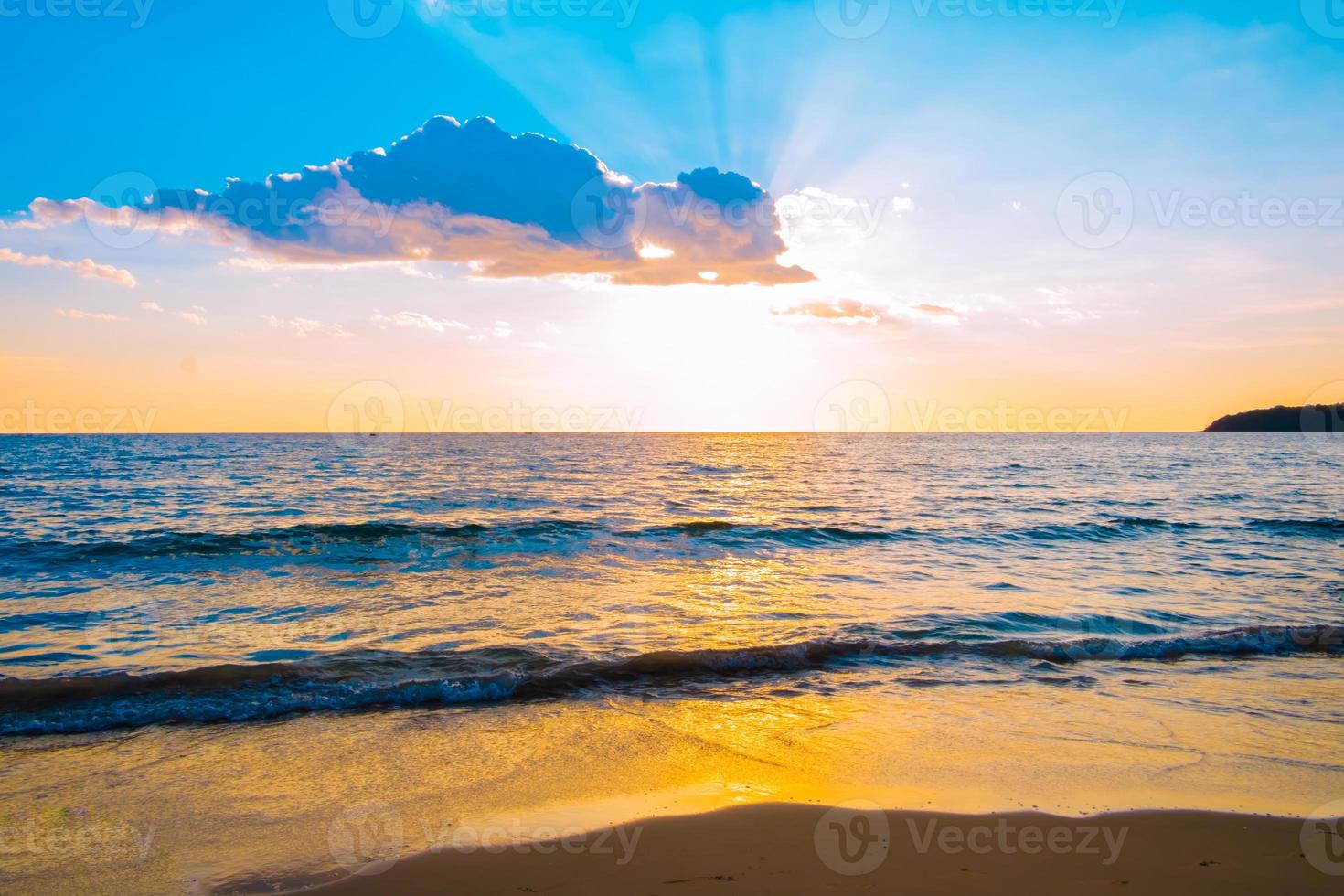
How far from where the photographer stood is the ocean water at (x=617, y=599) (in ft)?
33.2

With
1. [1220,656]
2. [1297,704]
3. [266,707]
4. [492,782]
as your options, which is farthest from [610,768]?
[1220,656]

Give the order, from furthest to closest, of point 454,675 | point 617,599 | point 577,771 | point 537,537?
point 537,537 → point 617,599 → point 454,675 → point 577,771

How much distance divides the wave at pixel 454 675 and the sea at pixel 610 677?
0.06 meters

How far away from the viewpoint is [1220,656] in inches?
460

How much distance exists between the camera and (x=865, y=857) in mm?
5594

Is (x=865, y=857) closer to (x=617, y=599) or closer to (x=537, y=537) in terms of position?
(x=617, y=599)

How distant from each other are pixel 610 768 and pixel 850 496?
1242 inches

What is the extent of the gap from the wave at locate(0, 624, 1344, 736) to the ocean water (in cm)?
4

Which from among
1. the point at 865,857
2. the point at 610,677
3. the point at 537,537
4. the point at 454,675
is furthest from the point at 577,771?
the point at 537,537

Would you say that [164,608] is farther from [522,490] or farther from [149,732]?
[522,490]

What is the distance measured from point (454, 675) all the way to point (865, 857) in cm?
649

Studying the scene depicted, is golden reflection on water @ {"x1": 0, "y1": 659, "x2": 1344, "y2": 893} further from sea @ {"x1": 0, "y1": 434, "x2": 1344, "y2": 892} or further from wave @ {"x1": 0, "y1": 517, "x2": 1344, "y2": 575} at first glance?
wave @ {"x1": 0, "y1": 517, "x2": 1344, "y2": 575}

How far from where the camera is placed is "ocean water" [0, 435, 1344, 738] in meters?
10.1

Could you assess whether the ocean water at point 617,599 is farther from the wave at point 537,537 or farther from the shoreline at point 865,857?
the shoreline at point 865,857
